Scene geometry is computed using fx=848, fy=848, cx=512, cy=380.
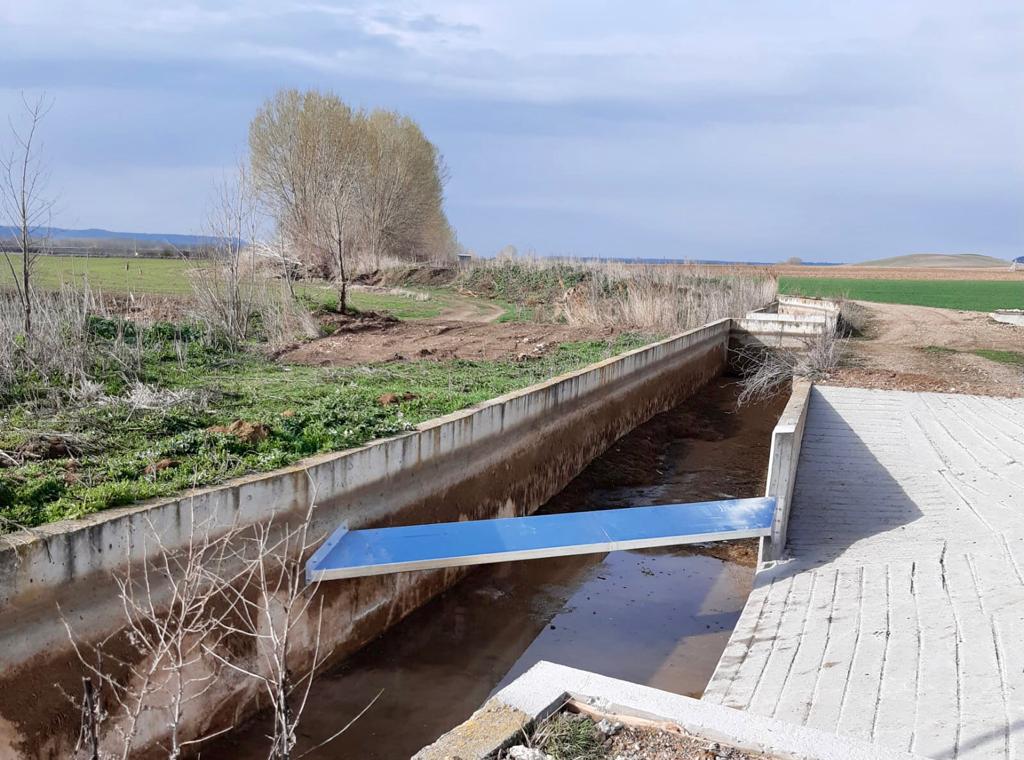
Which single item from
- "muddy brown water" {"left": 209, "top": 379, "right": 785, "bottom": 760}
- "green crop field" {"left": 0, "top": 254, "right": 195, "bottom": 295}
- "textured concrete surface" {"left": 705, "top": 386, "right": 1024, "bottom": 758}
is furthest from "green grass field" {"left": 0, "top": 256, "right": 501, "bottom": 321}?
"textured concrete surface" {"left": 705, "top": 386, "right": 1024, "bottom": 758}

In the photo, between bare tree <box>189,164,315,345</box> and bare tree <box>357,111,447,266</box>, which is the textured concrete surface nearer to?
bare tree <box>189,164,315,345</box>

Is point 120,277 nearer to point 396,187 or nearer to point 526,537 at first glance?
point 396,187

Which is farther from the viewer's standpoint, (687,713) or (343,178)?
(343,178)

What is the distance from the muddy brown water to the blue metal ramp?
0.87 meters

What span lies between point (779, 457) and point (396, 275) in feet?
97.2

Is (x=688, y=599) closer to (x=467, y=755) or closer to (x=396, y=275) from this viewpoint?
(x=467, y=755)

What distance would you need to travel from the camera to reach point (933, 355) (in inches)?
765

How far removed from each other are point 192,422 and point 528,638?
133 inches

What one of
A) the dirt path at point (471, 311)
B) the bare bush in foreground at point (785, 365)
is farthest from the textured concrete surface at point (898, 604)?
the dirt path at point (471, 311)

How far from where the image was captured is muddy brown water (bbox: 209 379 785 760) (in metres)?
5.76

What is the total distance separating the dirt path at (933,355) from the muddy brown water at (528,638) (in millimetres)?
5531

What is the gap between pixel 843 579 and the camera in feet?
21.5

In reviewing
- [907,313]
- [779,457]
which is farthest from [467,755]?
[907,313]

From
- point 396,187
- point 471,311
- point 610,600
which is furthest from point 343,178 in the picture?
point 610,600
